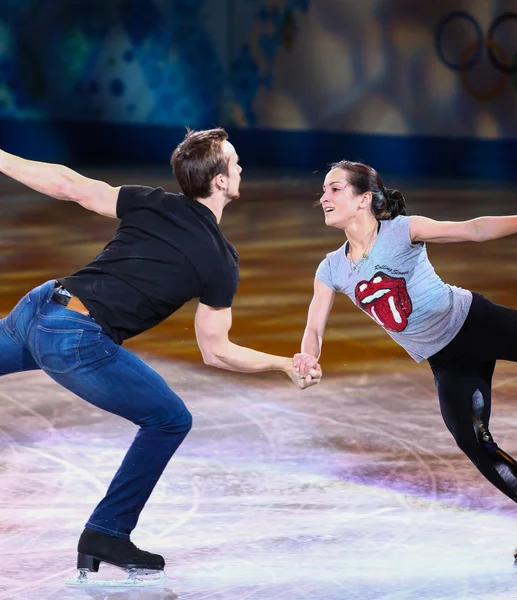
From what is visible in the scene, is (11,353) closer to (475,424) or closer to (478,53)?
(475,424)

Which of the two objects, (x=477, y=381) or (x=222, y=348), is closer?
(x=222, y=348)

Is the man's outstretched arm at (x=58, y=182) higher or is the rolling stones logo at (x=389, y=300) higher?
the man's outstretched arm at (x=58, y=182)

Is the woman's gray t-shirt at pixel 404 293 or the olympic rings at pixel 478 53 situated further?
the olympic rings at pixel 478 53

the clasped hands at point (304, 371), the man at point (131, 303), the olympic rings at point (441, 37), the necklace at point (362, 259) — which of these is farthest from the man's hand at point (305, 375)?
the olympic rings at point (441, 37)

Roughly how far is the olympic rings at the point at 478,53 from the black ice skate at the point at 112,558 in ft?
41.4

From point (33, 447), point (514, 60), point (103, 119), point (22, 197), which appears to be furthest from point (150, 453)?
point (103, 119)

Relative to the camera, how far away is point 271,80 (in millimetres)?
17000

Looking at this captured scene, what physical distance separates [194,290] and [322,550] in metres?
1.03

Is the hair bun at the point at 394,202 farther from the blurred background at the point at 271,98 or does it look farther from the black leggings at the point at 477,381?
the blurred background at the point at 271,98

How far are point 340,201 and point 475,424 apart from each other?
92 centimetres

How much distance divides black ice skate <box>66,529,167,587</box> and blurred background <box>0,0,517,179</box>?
12.4 meters

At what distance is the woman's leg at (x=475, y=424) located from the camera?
3893mm

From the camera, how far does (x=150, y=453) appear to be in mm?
3617

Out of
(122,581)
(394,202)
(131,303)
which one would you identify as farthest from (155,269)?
(394,202)
